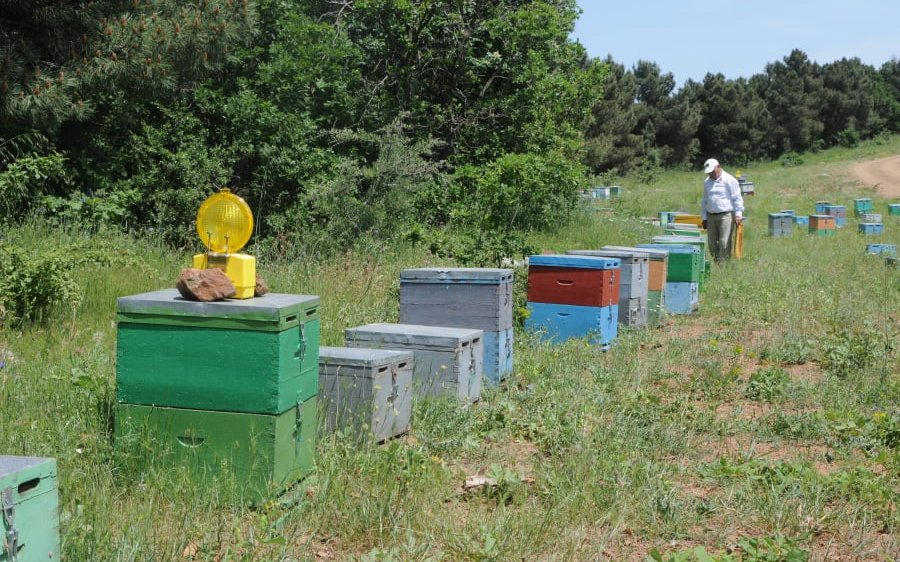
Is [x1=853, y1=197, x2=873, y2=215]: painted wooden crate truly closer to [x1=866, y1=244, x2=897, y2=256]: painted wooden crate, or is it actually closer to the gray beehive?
[x1=866, y1=244, x2=897, y2=256]: painted wooden crate

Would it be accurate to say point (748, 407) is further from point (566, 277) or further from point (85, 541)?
point (85, 541)

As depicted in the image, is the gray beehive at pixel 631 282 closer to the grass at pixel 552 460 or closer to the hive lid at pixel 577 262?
the grass at pixel 552 460

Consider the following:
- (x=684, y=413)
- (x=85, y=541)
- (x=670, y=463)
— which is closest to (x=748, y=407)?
(x=684, y=413)

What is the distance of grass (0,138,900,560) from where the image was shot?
3287 millimetres

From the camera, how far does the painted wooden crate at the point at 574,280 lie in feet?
23.7

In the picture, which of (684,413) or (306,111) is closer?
(684,413)

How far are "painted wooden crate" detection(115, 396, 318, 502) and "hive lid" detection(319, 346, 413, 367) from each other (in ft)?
2.10

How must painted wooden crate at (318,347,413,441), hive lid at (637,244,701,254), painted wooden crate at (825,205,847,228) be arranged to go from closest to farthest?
1. painted wooden crate at (318,347,413,441)
2. hive lid at (637,244,701,254)
3. painted wooden crate at (825,205,847,228)

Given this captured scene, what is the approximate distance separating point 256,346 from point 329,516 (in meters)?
0.73

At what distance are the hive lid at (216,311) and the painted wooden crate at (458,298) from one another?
2311 millimetres

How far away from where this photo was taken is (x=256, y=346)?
3.52 m

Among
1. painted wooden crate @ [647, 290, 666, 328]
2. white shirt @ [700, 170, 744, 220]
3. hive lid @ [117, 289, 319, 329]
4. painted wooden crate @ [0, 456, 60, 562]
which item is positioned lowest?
painted wooden crate @ [647, 290, 666, 328]

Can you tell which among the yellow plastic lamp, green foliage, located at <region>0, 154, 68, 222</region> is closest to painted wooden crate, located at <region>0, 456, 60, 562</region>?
the yellow plastic lamp

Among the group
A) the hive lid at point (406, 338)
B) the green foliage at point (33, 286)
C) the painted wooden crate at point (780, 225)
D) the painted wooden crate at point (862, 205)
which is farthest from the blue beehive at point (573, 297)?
the painted wooden crate at point (862, 205)
